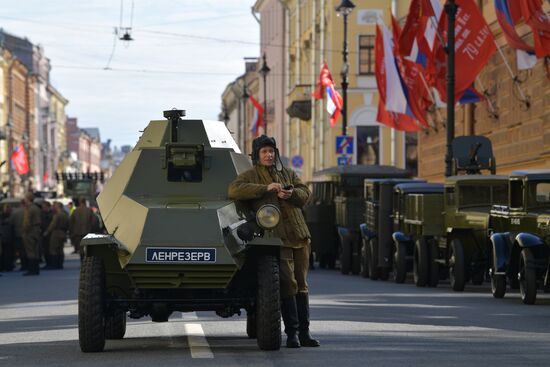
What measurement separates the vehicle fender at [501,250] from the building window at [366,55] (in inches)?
1947

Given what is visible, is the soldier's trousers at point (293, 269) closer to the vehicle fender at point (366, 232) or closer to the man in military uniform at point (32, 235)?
the vehicle fender at point (366, 232)

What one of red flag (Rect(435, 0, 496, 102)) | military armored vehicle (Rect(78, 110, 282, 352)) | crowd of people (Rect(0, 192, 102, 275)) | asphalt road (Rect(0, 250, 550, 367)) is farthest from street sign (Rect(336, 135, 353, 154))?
military armored vehicle (Rect(78, 110, 282, 352))

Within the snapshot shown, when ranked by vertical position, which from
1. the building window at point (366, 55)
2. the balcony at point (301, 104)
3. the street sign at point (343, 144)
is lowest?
the street sign at point (343, 144)

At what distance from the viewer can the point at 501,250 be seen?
22.5 meters

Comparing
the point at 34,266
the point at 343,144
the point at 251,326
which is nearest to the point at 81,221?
the point at 34,266

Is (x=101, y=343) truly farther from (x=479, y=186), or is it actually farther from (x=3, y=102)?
(x=3, y=102)

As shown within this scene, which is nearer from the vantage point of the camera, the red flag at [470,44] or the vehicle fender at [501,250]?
the vehicle fender at [501,250]

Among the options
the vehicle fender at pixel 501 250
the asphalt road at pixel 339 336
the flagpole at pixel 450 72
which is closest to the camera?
the asphalt road at pixel 339 336

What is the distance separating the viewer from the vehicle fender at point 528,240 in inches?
834

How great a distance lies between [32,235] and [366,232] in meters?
8.67

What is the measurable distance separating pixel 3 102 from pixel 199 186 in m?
118

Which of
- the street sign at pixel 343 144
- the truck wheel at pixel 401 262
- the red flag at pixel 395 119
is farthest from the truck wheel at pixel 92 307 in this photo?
the street sign at pixel 343 144

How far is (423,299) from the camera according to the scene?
22828 mm

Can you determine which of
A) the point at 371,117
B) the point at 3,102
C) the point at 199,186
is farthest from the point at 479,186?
the point at 3,102
